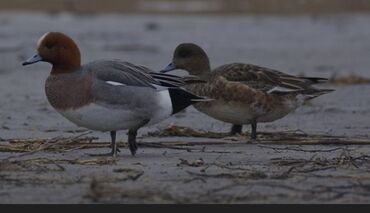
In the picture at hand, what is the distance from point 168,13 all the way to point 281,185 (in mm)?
27726

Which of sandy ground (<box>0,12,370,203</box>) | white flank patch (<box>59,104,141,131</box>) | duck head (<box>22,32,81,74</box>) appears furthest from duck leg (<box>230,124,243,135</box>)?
duck head (<box>22,32,81,74</box>)

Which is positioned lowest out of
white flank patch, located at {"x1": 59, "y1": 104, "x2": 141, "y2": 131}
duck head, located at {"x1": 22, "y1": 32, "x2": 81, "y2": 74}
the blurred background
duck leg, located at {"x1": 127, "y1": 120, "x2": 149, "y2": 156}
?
the blurred background

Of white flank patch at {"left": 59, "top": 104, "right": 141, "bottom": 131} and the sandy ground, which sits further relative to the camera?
white flank patch at {"left": 59, "top": 104, "right": 141, "bottom": 131}

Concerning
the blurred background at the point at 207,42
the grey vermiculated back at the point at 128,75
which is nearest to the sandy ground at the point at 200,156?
the blurred background at the point at 207,42

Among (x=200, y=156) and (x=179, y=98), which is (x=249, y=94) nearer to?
(x=179, y=98)

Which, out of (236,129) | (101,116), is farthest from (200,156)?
(236,129)

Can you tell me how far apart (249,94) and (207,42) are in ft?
45.1

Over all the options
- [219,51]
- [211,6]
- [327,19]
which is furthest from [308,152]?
[211,6]

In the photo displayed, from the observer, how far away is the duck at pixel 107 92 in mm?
6961

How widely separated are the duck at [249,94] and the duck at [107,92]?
0.99 m

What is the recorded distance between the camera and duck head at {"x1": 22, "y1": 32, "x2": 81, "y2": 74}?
7.27 meters

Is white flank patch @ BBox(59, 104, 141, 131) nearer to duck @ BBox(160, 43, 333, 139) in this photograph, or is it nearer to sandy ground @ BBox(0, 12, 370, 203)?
sandy ground @ BBox(0, 12, 370, 203)

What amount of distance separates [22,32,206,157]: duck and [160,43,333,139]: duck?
3.24ft

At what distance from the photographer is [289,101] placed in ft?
28.8
